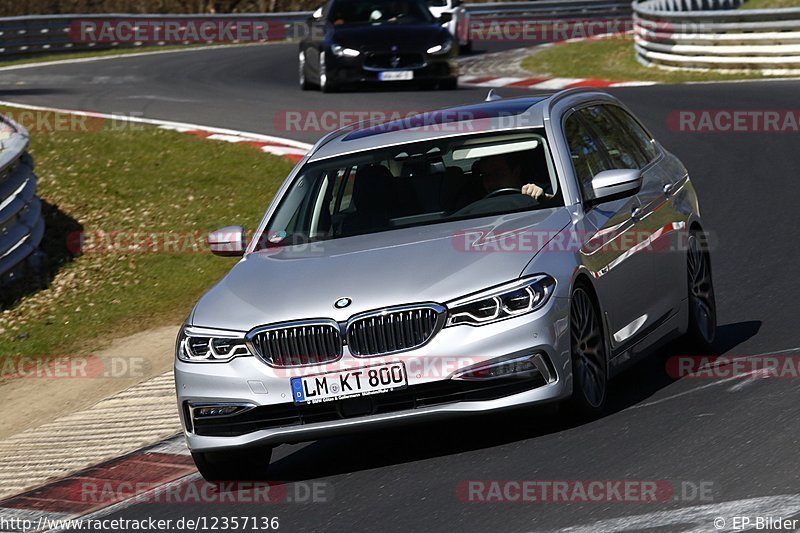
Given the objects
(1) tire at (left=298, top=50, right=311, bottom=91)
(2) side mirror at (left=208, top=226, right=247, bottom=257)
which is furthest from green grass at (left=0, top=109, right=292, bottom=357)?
(2) side mirror at (left=208, top=226, right=247, bottom=257)

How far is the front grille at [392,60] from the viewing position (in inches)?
933

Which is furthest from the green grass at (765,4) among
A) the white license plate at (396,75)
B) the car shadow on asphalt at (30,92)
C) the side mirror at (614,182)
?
the side mirror at (614,182)

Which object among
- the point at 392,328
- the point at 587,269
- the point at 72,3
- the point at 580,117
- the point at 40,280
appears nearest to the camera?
the point at 392,328

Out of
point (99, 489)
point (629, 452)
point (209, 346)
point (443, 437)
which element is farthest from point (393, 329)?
point (99, 489)

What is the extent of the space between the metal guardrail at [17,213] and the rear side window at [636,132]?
736 centimetres

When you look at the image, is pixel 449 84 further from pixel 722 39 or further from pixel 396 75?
pixel 722 39

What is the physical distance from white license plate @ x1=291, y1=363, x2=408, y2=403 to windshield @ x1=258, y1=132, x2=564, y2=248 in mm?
1327

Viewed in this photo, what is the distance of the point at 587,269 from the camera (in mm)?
7535

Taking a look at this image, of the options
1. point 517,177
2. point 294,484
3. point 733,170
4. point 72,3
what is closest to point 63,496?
point 294,484

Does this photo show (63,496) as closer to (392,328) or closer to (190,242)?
(392,328)

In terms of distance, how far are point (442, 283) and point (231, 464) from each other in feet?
4.70

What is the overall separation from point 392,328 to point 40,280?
9.18 metres

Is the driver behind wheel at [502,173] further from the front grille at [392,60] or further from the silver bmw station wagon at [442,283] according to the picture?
the front grille at [392,60]

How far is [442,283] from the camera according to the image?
7.04 m
